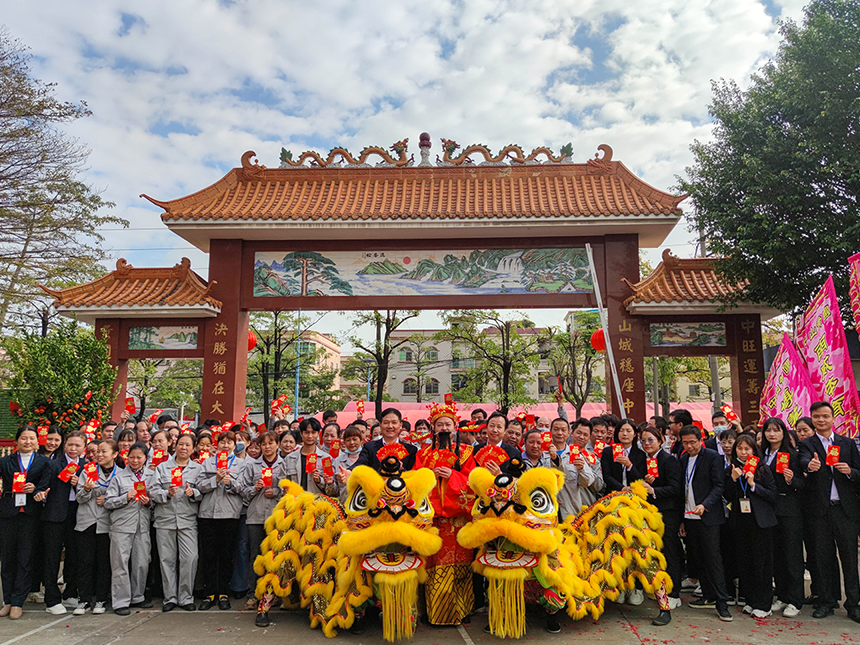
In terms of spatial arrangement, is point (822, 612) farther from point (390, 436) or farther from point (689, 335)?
point (689, 335)

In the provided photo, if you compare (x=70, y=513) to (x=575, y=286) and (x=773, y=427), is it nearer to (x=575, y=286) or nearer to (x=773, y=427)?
(x=773, y=427)

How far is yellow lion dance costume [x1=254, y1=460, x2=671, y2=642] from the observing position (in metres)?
4.37

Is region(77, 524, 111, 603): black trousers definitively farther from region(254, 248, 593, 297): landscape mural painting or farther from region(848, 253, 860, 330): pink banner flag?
region(848, 253, 860, 330): pink banner flag

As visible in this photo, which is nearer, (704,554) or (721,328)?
(704,554)

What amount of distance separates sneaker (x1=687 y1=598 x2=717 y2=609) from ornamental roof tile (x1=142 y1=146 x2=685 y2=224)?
624 centimetres

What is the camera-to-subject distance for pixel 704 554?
530cm

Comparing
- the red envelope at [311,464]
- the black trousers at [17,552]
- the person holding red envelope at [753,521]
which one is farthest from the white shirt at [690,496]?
the black trousers at [17,552]

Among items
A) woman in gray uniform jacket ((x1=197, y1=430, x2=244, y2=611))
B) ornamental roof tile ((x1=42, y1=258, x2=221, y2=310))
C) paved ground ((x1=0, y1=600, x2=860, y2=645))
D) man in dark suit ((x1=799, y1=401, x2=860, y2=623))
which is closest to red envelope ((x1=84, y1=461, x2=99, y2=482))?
woman in gray uniform jacket ((x1=197, y1=430, x2=244, y2=611))

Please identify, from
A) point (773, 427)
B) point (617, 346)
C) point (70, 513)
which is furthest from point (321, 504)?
point (617, 346)

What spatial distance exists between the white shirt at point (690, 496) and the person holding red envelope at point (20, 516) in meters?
5.90

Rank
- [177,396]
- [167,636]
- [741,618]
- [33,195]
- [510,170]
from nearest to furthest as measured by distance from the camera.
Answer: [167,636] → [741,618] → [510,170] → [33,195] → [177,396]

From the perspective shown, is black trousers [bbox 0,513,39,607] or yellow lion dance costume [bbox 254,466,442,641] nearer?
yellow lion dance costume [bbox 254,466,442,641]

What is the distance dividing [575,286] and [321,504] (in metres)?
6.73

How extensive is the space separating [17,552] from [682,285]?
9.80m
